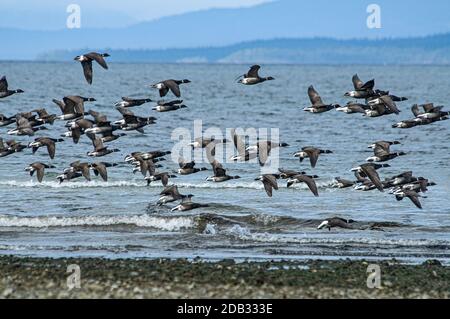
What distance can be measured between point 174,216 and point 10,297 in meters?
14.4

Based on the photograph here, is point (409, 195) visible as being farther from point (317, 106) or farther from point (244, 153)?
point (244, 153)

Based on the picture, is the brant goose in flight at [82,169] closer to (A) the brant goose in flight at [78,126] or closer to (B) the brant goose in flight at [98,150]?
(B) the brant goose in flight at [98,150]

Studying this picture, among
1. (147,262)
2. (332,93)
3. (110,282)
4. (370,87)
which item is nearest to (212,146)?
(370,87)

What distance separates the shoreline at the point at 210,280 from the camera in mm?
19891

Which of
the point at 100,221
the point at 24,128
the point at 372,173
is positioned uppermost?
the point at 24,128

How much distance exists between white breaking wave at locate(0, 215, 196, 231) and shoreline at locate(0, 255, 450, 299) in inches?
335

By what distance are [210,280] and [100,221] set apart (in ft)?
40.8

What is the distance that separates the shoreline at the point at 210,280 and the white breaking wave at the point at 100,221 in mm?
8510

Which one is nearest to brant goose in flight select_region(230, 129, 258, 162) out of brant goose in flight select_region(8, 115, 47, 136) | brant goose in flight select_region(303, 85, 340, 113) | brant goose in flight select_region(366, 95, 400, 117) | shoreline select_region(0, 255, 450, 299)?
brant goose in flight select_region(303, 85, 340, 113)

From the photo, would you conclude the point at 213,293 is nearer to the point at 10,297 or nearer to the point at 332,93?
the point at 10,297

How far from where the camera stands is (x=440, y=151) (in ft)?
178

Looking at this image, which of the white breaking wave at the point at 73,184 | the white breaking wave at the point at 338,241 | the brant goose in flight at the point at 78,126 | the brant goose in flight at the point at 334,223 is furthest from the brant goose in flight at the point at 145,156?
the white breaking wave at the point at 73,184

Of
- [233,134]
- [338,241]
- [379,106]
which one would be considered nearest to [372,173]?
[379,106]

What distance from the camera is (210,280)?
2088cm
